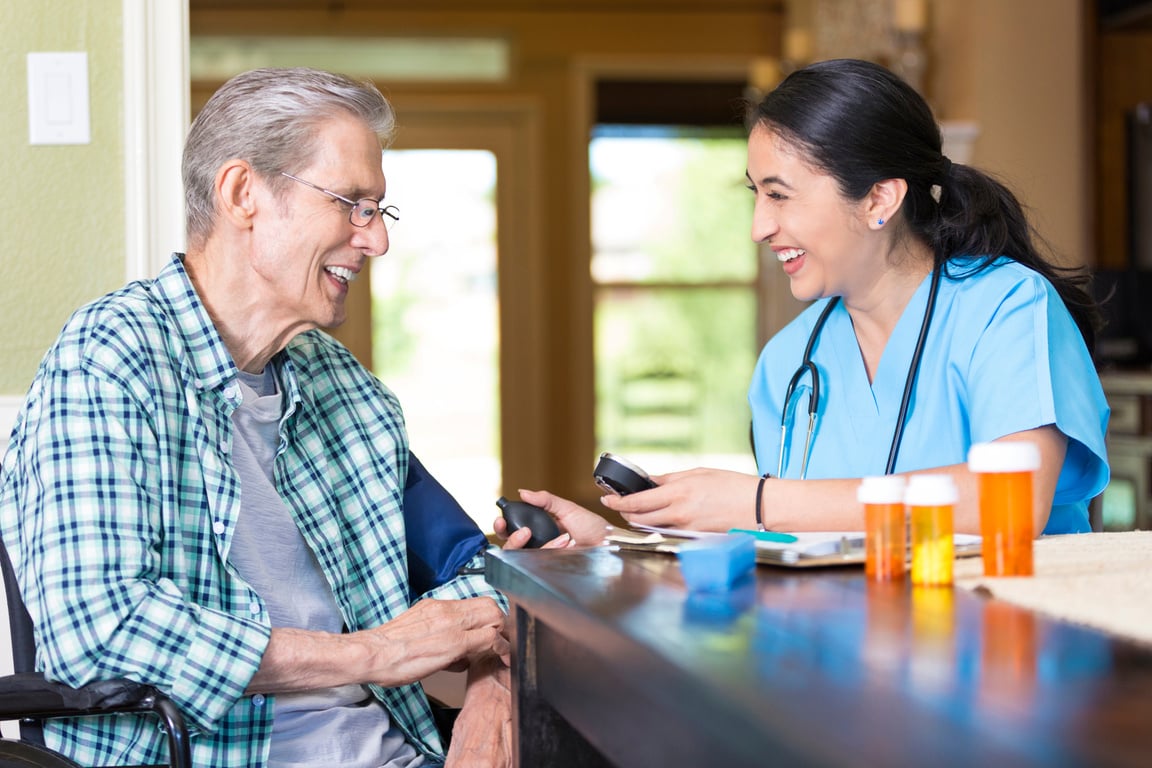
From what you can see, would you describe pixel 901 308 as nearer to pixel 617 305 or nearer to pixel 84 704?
pixel 84 704

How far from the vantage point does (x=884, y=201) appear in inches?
66.9

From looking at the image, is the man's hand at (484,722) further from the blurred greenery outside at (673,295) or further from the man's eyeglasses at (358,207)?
the blurred greenery outside at (673,295)

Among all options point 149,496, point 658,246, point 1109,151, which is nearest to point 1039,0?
point 1109,151

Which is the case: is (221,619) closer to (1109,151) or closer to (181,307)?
(181,307)

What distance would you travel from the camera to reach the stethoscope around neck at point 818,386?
158 cm

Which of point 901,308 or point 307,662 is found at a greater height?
point 901,308

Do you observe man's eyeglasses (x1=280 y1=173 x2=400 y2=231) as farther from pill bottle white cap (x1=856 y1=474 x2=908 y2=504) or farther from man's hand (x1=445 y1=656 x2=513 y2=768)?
pill bottle white cap (x1=856 y1=474 x2=908 y2=504)

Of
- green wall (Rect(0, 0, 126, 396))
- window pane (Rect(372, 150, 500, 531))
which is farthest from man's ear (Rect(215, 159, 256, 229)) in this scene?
window pane (Rect(372, 150, 500, 531))

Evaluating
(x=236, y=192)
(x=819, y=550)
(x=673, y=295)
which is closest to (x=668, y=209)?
(x=673, y=295)

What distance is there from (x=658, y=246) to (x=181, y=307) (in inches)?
231

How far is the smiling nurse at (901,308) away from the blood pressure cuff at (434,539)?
109mm

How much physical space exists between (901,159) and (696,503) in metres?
0.63

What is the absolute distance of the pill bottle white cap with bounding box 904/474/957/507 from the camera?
37.4 inches

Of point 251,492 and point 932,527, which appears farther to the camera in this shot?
point 251,492
